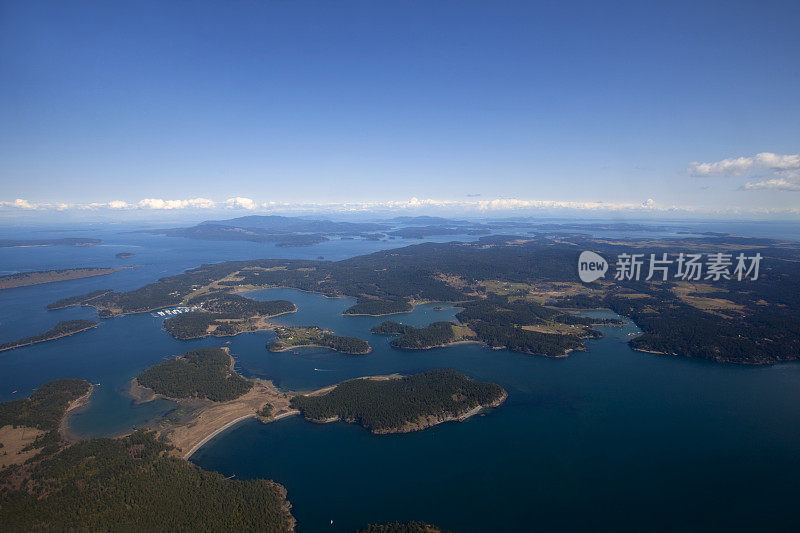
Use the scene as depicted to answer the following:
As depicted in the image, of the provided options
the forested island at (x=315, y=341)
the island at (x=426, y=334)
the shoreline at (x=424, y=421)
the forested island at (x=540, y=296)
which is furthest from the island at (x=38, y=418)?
the island at (x=426, y=334)

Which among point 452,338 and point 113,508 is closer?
point 113,508

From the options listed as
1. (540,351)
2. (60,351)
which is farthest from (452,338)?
(60,351)

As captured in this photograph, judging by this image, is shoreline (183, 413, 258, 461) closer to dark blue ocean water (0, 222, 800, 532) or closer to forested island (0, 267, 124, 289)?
dark blue ocean water (0, 222, 800, 532)

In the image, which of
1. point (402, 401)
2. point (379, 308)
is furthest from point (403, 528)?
point (379, 308)

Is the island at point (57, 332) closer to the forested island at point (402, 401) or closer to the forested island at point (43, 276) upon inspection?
the forested island at point (402, 401)

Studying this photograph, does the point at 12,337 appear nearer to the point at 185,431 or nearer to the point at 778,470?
the point at 185,431

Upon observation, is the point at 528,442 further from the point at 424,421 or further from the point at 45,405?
the point at 45,405
